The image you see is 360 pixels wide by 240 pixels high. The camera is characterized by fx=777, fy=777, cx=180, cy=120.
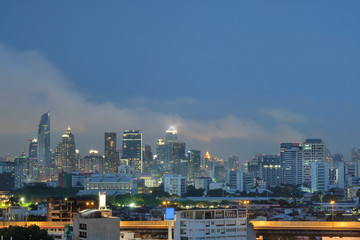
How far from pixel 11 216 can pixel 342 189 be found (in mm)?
111931

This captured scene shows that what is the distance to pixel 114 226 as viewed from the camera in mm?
46125

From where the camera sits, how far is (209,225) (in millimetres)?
56094

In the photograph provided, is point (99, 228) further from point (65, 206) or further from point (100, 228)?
point (65, 206)

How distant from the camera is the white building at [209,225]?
182ft

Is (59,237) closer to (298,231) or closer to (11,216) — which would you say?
(298,231)

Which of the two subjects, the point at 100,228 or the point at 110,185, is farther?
the point at 110,185

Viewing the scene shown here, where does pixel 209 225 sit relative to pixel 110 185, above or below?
above

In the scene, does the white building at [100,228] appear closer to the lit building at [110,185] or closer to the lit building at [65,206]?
the lit building at [65,206]

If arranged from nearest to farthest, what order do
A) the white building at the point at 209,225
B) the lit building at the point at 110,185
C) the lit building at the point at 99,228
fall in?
the lit building at the point at 99,228, the white building at the point at 209,225, the lit building at the point at 110,185

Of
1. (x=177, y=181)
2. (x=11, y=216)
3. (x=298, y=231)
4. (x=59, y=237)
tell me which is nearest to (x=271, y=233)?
(x=298, y=231)

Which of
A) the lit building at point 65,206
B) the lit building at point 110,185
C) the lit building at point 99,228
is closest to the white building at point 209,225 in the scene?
the lit building at point 99,228

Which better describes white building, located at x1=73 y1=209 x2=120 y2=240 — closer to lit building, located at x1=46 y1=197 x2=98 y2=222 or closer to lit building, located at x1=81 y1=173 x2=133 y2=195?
lit building, located at x1=46 y1=197 x2=98 y2=222

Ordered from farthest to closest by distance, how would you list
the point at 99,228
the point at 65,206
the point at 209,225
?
1. the point at 65,206
2. the point at 209,225
3. the point at 99,228

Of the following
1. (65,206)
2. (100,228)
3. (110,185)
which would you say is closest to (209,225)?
(100,228)
